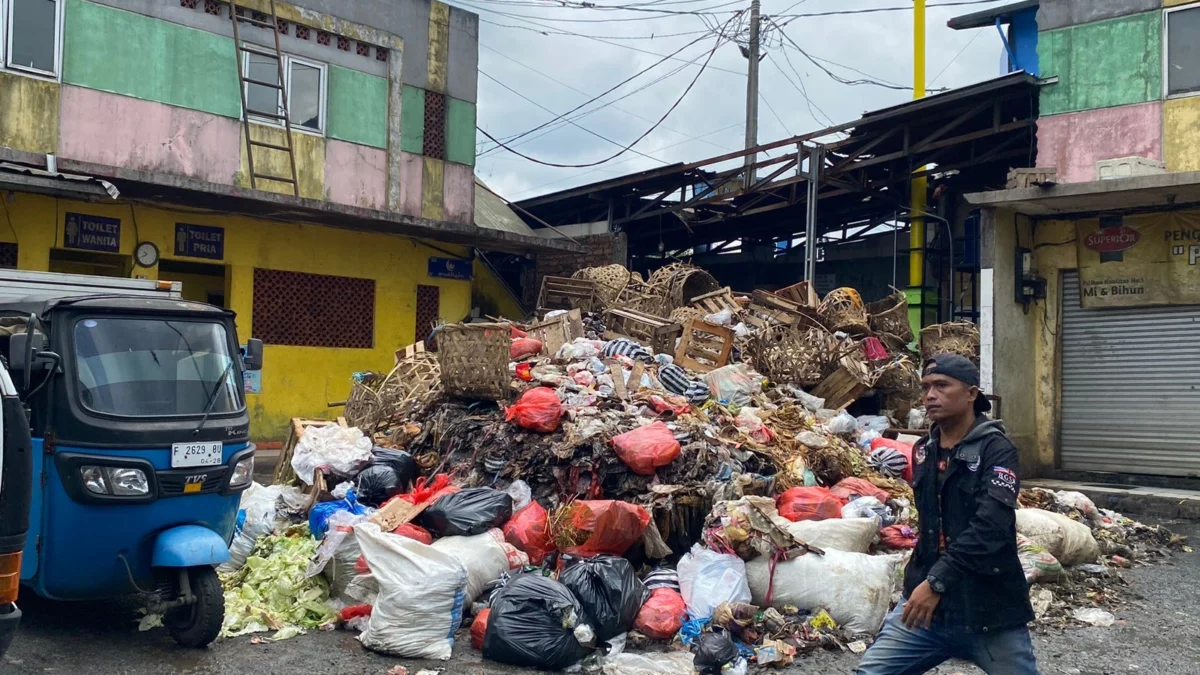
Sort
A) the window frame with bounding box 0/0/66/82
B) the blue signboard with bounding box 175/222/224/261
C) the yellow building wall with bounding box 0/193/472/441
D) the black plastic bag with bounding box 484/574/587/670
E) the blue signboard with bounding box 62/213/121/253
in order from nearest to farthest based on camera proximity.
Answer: the black plastic bag with bounding box 484/574/587/670 < the window frame with bounding box 0/0/66/82 < the yellow building wall with bounding box 0/193/472/441 < the blue signboard with bounding box 62/213/121/253 < the blue signboard with bounding box 175/222/224/261

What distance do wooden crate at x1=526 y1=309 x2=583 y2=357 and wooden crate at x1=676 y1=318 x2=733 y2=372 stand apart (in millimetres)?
1196

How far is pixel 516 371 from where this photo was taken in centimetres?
859

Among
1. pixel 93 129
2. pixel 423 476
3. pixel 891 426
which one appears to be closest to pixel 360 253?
pixel 93 129

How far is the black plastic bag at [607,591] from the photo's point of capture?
5160 mm

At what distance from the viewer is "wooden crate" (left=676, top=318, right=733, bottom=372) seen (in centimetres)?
1020

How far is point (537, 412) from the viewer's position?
719 cm

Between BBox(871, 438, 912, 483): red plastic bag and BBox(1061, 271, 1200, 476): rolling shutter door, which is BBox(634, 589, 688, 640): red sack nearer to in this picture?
BBox(871, 438, 912, 483): red plastic bag

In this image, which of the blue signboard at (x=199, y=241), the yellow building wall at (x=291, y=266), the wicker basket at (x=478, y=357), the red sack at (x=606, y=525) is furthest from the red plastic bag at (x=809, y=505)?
the blue signboard at (x=199, y=241)

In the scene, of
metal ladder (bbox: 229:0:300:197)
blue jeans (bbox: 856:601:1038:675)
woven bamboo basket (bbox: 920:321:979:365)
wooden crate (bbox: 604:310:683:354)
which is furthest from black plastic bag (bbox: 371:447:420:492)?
woven bamboo basket (bbox: 920:321:979:365)

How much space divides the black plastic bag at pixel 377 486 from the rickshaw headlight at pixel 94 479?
2.54 meters

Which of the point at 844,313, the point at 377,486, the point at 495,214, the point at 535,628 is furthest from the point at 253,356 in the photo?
the point at 495,214

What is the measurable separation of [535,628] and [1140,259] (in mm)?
8540

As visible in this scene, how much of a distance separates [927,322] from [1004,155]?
3.06m

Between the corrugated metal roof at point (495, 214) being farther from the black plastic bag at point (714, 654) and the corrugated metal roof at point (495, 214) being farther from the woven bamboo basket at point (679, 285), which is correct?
the black plastic bag at point (714, 654)
